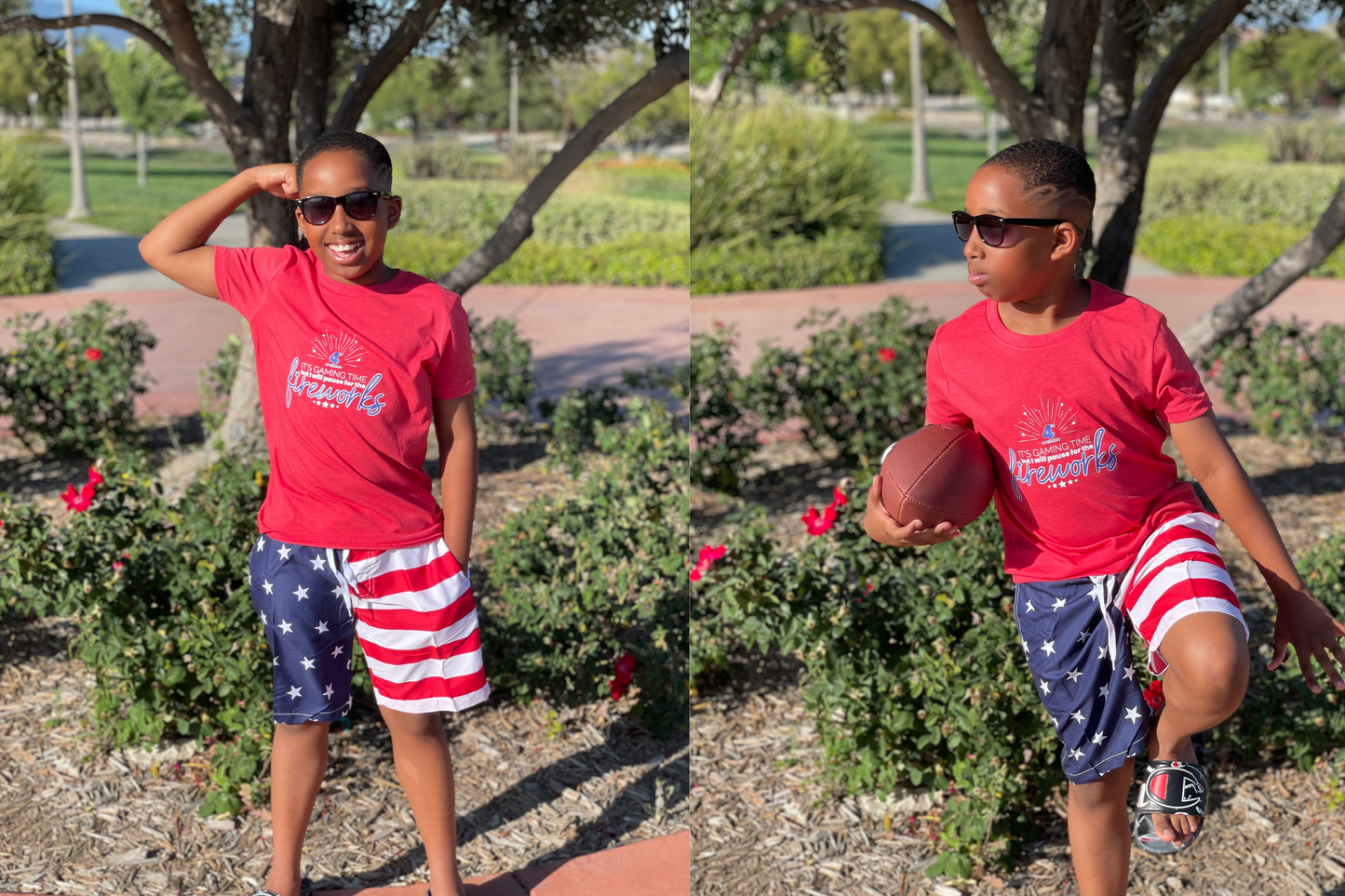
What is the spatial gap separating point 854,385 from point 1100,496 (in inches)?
148

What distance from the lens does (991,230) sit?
2141mm

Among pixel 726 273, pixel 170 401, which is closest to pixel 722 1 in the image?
pixel 170 401

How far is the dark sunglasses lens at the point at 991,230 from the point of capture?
2137 millimetres

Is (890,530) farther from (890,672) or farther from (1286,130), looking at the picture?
(1286,130)

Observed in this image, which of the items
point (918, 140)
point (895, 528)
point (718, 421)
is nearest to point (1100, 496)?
point (895, 528)

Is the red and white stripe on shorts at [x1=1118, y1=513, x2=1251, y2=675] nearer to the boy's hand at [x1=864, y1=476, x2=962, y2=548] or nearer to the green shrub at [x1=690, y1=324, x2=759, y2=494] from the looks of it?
→ the boy's hand at [x1=864, y1=476, x2=962, y2=548]

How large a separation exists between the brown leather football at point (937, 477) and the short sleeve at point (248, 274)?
131 centimetres

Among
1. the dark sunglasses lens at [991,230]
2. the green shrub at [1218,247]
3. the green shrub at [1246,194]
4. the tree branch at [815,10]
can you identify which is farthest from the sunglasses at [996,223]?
the green shrub at [1246,194]

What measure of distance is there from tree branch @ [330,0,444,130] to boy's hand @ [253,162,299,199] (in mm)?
1831

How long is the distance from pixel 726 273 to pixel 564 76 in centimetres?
2020

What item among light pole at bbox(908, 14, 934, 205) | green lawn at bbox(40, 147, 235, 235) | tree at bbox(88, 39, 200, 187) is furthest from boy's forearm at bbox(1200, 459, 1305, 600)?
tree at bbox(88, 39, 200, 187)

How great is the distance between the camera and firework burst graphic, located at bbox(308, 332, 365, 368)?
93.0 inches

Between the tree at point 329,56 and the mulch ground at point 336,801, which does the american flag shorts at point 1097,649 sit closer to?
the mulch ground at point 336,801

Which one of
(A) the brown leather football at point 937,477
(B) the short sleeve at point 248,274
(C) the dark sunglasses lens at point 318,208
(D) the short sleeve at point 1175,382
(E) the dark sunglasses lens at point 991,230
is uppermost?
(C) the dark sunglasses lens at point 318,208
